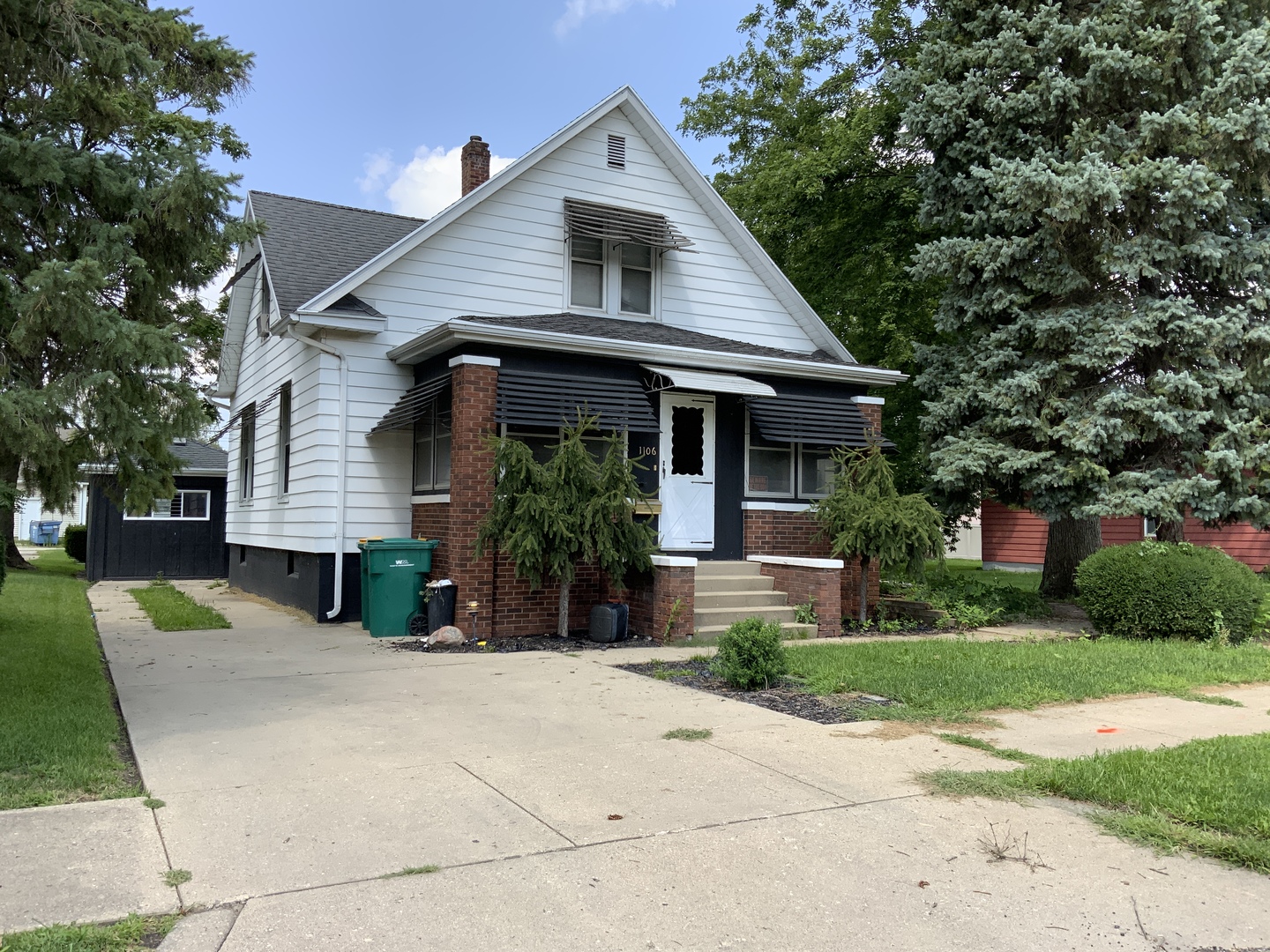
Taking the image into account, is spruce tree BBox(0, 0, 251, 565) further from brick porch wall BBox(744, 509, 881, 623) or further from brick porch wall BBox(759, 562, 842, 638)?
brick porch wall BBox(744, 509, 881, 623)

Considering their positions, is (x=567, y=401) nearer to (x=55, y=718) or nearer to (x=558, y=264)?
(x=558, y=264)

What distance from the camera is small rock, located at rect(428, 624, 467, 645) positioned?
10.4 meters

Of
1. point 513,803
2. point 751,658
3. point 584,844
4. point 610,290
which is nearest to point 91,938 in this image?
point 584,844

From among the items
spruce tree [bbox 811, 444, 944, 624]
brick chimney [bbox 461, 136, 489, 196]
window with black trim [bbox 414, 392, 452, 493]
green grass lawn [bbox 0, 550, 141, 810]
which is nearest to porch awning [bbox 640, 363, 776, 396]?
spruce tree [bbox 811, 444, 944, 624]

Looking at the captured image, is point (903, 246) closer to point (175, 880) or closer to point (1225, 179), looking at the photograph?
point (1225, 179)

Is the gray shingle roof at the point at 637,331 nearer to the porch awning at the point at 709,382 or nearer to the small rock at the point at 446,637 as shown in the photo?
the porch awning at the point at 709,382

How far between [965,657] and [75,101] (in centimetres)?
897

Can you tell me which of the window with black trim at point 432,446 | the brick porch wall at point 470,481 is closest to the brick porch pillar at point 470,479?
the brick porch wall at point 470,481

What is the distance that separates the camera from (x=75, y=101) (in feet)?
23.4

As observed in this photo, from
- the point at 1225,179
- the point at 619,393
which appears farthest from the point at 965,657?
the point at 1225,179

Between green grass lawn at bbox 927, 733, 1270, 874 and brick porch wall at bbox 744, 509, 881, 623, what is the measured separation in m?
6.91

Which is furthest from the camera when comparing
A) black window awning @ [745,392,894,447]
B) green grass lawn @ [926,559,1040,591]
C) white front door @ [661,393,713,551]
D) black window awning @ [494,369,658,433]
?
green grass lawn @ [926,559,1040,591]

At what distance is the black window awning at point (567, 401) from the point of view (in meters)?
11.1

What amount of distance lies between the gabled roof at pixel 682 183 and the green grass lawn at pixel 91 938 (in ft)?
31.0
